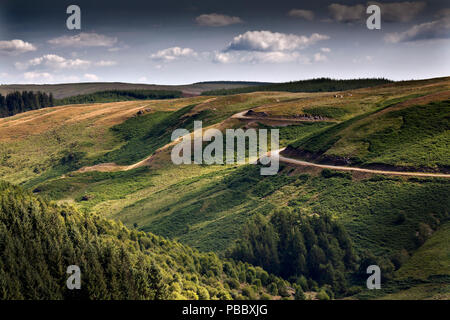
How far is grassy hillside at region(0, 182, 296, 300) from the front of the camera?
46312 millimetres

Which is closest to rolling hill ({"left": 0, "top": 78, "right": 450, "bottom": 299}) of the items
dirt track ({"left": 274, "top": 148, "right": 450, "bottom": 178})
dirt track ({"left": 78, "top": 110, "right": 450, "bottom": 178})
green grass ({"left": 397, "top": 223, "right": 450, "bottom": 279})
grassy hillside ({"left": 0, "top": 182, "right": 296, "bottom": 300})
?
green grass ({"left": 397, "top": 223, "right": 450, "bottom": 279})

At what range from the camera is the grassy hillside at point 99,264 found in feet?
152

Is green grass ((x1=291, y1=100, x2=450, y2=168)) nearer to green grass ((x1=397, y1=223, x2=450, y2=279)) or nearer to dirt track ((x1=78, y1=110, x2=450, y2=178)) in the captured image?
dirt track ((x1=78, y1=110, x2=450, y2=178))

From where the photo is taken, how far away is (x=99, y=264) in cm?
4791

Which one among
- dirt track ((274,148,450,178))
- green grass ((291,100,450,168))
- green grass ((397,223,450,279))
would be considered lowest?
green grass ((397,223,450,279))

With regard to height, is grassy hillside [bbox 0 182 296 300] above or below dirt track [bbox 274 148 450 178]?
below

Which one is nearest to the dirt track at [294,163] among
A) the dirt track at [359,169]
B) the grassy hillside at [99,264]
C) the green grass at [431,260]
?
the dirt track at [359,169]

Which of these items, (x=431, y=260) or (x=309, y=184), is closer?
(x=431, y=260)

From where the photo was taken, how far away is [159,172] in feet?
393

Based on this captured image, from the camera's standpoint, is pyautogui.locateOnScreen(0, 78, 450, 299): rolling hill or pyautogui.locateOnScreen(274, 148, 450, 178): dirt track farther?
pyautogui.locateOnScreen(274, 148, 450, 178): dirt track

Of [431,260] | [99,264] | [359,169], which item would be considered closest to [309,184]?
[359,169]

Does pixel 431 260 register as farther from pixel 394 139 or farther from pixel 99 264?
pixel 99 264
